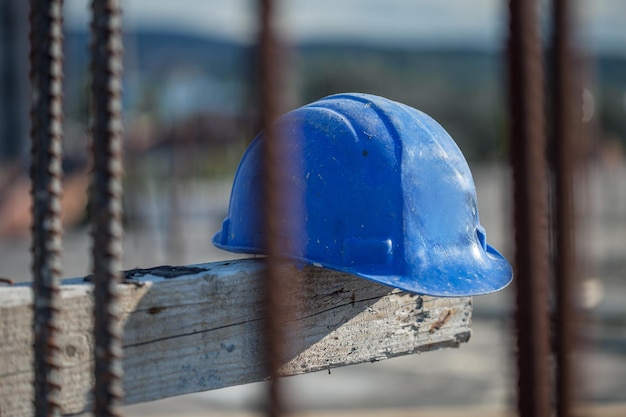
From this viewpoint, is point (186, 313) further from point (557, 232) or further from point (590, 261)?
point (590, 261)

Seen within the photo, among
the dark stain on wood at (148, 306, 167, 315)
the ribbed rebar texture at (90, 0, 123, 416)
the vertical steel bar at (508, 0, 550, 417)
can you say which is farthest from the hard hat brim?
the ribbed rebar texture at (90, 0, 123, 416)

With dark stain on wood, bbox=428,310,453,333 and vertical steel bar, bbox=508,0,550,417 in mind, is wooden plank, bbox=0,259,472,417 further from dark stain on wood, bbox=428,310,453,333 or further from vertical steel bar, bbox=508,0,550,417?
vertical steel bar, bbox=508,0,550,417

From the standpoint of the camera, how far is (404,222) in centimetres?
196

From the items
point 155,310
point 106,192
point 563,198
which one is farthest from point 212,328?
point 563,198

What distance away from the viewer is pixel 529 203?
54.5 inches

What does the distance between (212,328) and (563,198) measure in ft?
2.22

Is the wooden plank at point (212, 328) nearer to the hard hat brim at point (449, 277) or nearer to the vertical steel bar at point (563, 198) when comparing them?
the hard hat brim at point (449, 277)

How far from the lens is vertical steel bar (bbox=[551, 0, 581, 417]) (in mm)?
1501

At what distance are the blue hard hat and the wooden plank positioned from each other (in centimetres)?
8

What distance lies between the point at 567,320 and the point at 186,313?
0.69m

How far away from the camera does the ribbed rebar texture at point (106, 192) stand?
1231mm

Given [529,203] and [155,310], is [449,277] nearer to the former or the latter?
[529,203]

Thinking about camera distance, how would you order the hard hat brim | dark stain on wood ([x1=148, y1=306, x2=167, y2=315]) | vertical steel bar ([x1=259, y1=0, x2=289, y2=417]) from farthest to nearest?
the hard hat brim → dark stain on wood ([x1=148, y1=306, x2=167, y2=315]) → vertical steel bar ([x1=259, y1=0, x2=289, y2=417])

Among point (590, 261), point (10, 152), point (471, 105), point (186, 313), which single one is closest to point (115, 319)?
point (186, 313)
